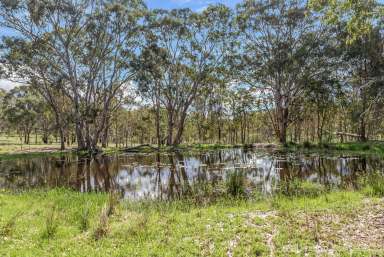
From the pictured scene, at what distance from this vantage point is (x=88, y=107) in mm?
36000

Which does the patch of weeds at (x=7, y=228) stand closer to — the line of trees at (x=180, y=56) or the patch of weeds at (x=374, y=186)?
the patch of weeds at (x=374, y=186)

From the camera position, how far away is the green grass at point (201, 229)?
581cm

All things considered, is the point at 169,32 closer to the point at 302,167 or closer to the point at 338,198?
the point at 302,167

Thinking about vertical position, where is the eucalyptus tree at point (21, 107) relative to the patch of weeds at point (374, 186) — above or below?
above

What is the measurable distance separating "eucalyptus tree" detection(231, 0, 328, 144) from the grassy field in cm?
3009

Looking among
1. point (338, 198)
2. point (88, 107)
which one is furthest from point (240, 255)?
point (88, 107)

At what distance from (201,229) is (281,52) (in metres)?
34.3

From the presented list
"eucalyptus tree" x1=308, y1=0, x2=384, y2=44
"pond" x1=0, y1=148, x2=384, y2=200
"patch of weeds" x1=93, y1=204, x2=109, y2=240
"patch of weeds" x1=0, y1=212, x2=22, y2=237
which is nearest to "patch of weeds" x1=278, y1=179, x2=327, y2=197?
"pond" x1=0, y1=148, x2=384, y2=200

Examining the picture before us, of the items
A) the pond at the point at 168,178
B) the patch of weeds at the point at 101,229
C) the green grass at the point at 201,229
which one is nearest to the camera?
the green grass at the point at 201,229

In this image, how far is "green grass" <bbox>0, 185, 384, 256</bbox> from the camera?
581 cm

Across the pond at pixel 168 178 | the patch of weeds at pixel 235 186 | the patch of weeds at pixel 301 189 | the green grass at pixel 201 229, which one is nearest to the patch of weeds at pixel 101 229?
the green grass at pixel 201 229

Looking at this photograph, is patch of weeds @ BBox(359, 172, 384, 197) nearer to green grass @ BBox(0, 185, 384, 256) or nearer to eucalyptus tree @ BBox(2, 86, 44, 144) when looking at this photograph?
green grass @ BBox(0, 185, 384, 256)

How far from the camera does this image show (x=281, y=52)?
37.3m

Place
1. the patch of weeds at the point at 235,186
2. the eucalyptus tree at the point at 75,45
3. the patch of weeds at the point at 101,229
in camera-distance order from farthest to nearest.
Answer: the eucalyptus tree at the point at 75,45 → the patch of weeds at the point at 235,186 → the patch of weeds at the point at 101,229
